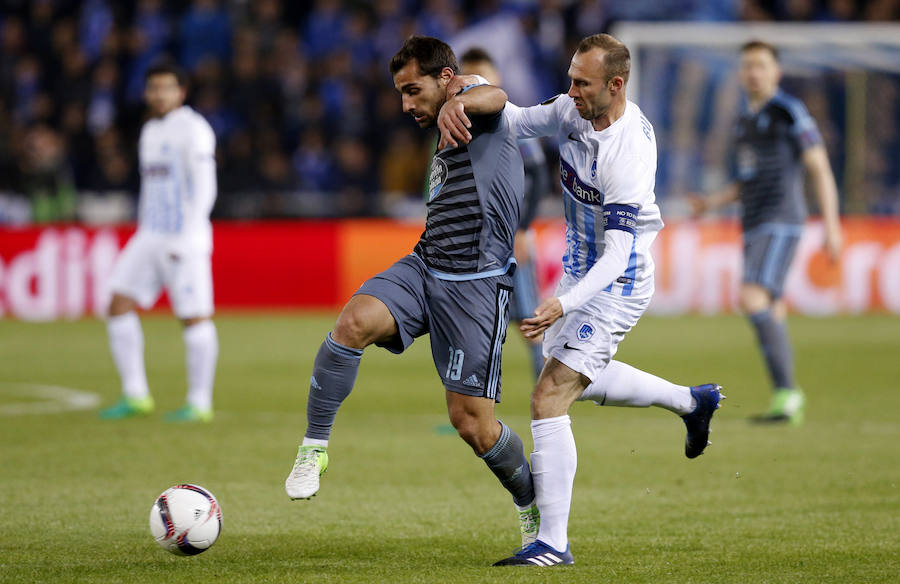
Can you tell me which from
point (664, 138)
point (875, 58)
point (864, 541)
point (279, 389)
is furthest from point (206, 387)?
point (875, 58)

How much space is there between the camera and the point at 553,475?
5.14 meters

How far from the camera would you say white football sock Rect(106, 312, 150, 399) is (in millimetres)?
9492

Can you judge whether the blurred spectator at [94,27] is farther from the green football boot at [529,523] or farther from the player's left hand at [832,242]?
the green football boot at [529,523]

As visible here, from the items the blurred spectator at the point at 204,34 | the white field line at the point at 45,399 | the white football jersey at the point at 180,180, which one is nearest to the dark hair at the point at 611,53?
the white football jersey at the point at 180,180

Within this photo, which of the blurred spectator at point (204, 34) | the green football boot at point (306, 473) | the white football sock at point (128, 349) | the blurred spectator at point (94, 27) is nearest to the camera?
the green football boot at point (306, 473)

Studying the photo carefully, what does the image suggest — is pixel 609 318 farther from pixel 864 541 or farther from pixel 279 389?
pixel 279 389

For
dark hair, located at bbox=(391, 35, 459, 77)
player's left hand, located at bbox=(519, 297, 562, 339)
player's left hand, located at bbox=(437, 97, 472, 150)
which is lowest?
player's left hand, located at bbox=(519, 297, 562, 339)

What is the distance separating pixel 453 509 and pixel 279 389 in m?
5.15

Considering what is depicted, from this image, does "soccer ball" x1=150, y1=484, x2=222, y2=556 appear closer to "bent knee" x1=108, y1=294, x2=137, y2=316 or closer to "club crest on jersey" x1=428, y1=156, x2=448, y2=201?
"club crest on jersey" x1=428, y1=156, x2=448, y2=201

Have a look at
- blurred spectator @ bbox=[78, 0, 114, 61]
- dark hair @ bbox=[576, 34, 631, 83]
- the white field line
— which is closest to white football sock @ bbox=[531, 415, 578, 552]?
dark hair @ bbox=[576, 34, 631, 83]

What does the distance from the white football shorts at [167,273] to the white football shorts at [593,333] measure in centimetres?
450

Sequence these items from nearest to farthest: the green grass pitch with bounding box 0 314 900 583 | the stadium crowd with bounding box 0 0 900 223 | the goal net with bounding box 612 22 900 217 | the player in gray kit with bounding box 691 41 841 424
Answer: the green grass pitch with bounding box 0 314 900 583 < the player in gray kit with bounding box 691 41 841 424 < the goal net with bounding box 612 22 900 217 < the stadium crowd with bounding box 0 0 900 223

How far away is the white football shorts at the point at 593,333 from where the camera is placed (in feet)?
17.3

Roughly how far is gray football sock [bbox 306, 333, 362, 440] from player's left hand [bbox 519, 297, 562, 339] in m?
Answer: 0.75
